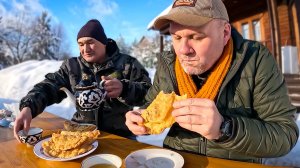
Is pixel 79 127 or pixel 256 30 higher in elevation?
pixel 256 30

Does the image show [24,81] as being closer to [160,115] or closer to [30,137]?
[30,137]

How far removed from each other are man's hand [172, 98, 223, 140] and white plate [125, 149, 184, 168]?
267 millimetres

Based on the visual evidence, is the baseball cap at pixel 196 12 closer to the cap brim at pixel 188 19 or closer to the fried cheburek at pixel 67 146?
the cap brim at pixel 188 19

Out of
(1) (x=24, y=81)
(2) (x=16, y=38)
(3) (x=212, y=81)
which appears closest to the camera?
(3) (x=212, y=81)

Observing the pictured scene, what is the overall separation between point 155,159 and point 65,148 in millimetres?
539

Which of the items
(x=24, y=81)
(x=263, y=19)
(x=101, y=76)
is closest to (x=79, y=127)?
(x=101, y=76)

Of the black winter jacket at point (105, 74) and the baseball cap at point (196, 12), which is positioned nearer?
the baseball cap at point (196, 12)

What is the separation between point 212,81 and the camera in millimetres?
1616

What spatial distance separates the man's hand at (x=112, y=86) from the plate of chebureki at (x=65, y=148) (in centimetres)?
59

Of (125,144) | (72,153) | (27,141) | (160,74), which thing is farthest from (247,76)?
(27,141)

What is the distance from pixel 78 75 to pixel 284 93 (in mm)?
2101

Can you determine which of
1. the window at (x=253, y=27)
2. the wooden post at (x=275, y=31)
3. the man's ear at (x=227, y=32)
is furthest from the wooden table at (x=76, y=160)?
the window at (x=253, y=27)

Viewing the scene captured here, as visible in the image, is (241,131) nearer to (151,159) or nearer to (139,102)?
(151,159)

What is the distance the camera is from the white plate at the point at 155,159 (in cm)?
138
